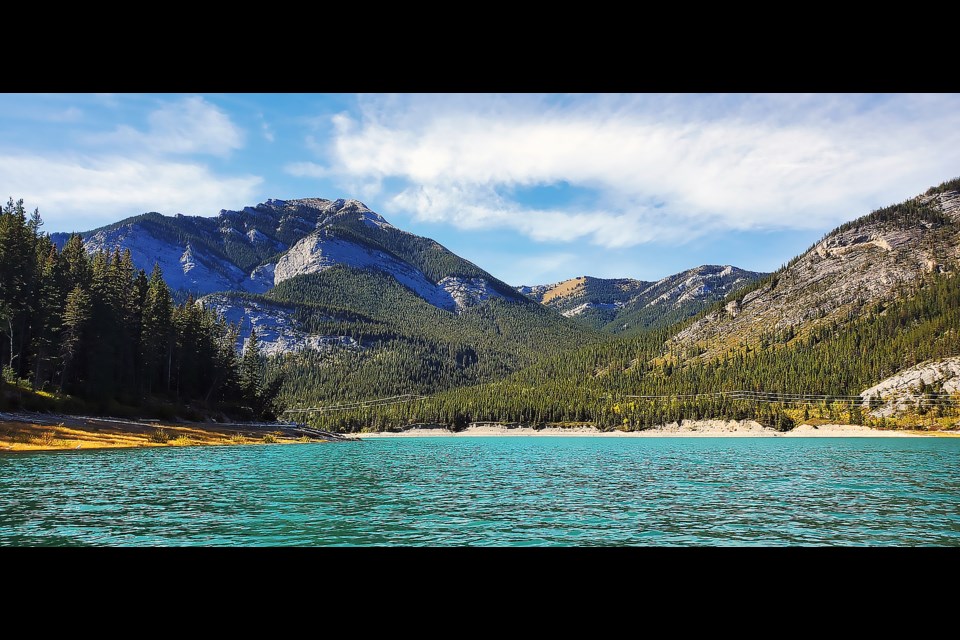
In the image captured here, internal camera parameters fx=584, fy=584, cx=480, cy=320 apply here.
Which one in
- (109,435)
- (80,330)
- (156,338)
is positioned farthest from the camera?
(156,338)

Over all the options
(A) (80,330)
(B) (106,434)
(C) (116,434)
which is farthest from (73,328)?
(B) (106,434)

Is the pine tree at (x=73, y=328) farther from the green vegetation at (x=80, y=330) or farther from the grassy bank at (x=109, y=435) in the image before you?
the grassy bank at (x=109, y=435)

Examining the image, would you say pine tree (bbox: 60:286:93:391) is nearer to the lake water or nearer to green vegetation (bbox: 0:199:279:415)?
green vegetation (bbox: 0:199:279:415)

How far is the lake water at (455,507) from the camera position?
23375 mm

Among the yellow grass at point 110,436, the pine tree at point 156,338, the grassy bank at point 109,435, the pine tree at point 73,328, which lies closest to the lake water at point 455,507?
the yellow grass at point 110,436

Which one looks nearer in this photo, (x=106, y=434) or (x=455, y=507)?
(x=455, y=507)

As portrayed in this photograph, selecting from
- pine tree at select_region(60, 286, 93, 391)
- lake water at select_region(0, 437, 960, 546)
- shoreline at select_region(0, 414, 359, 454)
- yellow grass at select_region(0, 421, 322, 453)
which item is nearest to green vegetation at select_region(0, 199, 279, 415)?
pine tree at select_region(60, 286, 93, 391)

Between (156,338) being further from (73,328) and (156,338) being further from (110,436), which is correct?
(110,436)

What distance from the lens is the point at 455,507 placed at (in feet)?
104

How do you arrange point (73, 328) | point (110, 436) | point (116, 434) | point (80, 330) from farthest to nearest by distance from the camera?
point (80, 330) → point (73, 328) → point (116, 434) → point (110, 436)
